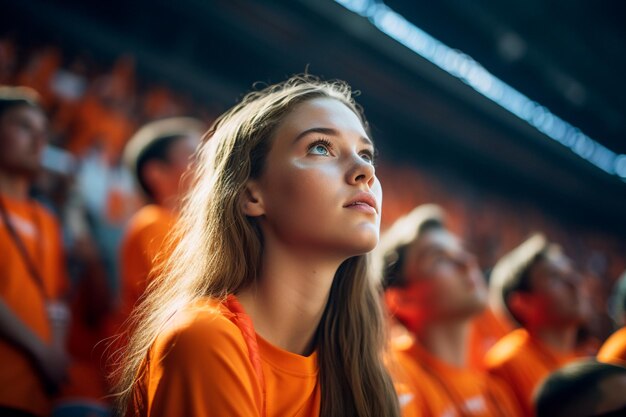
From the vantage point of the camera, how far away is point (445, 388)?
175 cm

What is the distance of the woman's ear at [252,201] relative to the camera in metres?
1.07

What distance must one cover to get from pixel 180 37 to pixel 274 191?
3066mm

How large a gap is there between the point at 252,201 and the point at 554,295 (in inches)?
66.6

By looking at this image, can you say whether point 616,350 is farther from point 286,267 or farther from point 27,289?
point 27,289

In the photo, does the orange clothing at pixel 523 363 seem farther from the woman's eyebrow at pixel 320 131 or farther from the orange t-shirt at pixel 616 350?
the woman's eyebrow at pixel 320 131

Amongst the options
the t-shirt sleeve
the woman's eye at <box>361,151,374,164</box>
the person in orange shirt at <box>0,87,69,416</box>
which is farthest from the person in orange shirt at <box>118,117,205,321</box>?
the t-shirt sleeve

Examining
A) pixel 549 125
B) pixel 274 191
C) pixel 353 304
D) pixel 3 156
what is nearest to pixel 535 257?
pixel 353 304

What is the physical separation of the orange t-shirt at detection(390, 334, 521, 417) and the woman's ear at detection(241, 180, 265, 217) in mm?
750

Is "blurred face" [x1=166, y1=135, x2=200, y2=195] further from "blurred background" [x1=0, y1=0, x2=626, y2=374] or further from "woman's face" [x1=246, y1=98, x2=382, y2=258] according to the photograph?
"woman's face" [x1=246, y1=98, x2=382, y2=258]

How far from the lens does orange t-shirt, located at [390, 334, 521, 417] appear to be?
1.65 m

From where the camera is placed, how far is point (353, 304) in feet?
3.80

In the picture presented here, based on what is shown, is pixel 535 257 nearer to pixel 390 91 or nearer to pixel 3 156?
pixel 3 156

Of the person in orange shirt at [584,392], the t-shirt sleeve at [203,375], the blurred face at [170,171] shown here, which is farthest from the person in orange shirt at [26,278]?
the person in orange shirt at [584,392]

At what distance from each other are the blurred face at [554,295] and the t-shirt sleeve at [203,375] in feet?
5.86
